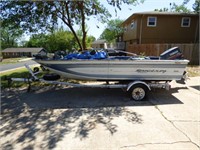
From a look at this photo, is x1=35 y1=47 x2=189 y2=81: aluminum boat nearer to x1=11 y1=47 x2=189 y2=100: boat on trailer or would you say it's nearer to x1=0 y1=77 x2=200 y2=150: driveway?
x1=11 y1=47 x2=189 y2=100: boat on trailer

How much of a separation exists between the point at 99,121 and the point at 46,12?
850cm

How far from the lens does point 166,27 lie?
21391 millimetres

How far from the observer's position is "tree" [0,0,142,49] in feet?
33.8

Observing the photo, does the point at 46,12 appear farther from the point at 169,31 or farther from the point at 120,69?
the point at 169,31

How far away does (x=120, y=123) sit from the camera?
15.5 feet

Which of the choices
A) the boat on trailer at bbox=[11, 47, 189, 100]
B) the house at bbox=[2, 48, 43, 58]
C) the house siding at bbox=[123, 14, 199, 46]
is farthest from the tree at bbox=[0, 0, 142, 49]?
the house at bbox=[2, 48, 43, 58]

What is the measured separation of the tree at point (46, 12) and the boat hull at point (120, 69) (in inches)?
195

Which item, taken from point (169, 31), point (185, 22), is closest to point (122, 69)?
point (169, 31)

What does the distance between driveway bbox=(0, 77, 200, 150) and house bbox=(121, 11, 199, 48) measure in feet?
49.8

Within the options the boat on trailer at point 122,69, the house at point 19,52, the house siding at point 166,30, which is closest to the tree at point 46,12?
the boat on trailer at point 122,69

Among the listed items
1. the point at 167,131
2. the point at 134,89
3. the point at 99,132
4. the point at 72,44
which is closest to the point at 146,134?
the point at 167,131

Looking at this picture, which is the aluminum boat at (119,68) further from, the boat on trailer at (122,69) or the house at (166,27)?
the house at (166,27)

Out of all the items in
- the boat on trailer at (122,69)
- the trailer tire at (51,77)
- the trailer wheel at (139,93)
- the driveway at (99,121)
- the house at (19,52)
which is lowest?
the house at (19,52)

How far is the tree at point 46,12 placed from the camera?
1031 cm
